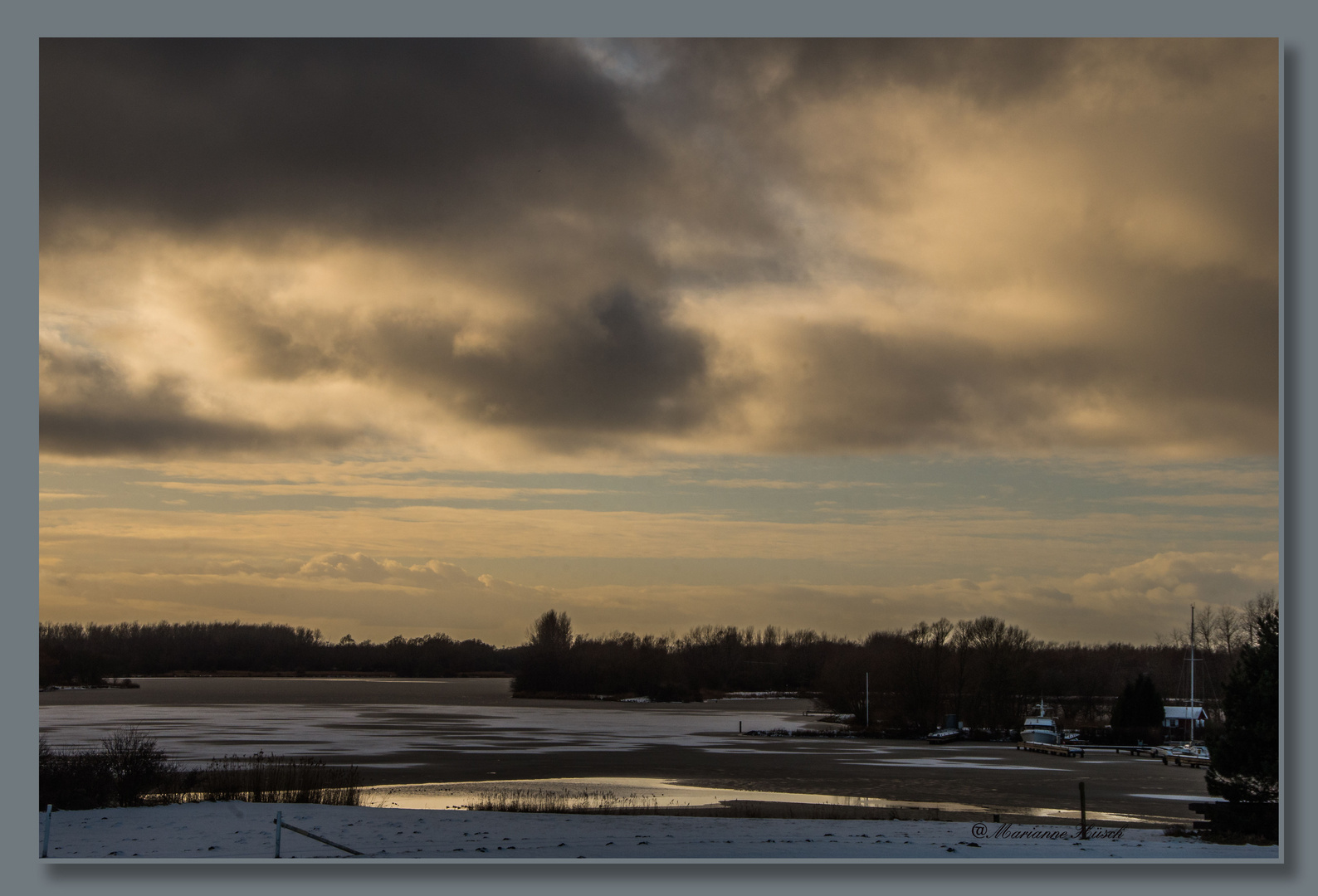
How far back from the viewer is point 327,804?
82.1 ft

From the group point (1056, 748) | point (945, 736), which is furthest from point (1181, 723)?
point (1056, 748)

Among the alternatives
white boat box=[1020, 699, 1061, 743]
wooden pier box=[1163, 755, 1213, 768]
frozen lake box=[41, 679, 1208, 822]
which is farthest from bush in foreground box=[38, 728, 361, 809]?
white boat box=[1020, 699, 1061, 743]

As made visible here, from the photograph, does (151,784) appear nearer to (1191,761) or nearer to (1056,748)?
(1191,761)

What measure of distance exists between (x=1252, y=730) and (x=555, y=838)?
44.4ft

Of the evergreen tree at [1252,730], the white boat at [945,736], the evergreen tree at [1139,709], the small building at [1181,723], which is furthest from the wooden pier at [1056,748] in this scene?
the evergreen tree at [1252,730]

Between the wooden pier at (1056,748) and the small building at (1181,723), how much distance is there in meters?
12.0

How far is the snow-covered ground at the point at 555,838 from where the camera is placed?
A: 17188 mm

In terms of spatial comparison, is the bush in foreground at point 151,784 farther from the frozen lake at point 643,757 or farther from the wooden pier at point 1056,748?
the wooden pier at point 1056,748

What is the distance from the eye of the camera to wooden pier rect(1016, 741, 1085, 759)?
56281mm

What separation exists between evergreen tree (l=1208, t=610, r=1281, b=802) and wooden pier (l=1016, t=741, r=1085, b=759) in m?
37.8

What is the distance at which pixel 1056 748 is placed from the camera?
5856 centimetres

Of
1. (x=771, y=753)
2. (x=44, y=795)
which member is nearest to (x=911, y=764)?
(x=771, y=753)
